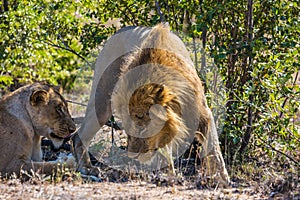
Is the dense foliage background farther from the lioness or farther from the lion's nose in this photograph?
the lioness

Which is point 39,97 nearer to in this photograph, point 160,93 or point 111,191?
point 160,93

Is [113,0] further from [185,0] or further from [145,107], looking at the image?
[145,107]

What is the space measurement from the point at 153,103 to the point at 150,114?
0.10 metres

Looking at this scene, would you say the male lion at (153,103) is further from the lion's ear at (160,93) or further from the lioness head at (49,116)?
the lioness head at (49,116)

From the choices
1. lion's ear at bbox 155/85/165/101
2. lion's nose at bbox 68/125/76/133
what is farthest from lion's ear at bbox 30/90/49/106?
lion's ear at bbox 155/85/165/101

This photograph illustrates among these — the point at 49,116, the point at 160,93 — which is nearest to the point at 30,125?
the point at 49,116

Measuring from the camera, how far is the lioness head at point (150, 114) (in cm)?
529

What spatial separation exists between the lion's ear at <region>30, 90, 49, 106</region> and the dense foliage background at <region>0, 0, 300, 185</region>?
1646 mm

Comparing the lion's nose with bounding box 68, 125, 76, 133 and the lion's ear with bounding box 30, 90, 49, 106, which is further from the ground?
the lion's ear with bounding box 30, 90, 49, 106

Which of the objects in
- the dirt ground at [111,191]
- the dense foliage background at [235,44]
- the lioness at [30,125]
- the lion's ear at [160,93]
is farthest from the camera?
the dense foliage background at [235,44]

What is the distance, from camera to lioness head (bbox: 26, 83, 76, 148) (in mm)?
5586

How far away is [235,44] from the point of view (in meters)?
6.44

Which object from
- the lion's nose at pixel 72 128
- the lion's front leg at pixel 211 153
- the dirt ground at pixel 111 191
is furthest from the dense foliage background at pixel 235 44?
the lion's nose at pixel 72 128

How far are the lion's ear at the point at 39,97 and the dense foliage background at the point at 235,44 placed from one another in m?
1.65
